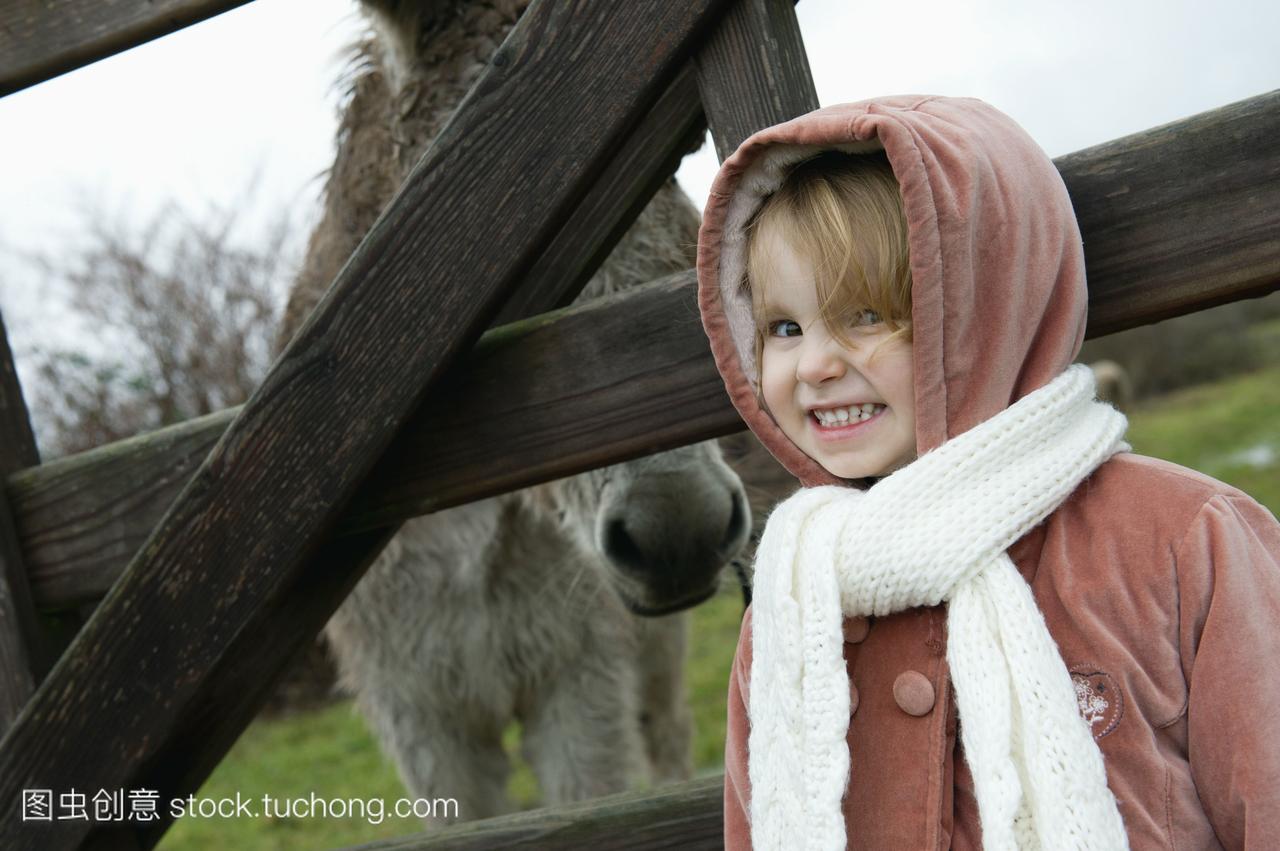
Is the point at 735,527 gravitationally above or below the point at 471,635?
above

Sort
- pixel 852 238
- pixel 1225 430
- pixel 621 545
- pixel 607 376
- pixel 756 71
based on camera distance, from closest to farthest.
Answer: pixel 852 238 < pixel 756 71 < pixel 607 376 < pixel 621 545 < pixel 1225 430

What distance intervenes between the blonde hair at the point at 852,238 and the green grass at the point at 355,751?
1996mm

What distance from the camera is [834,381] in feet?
3.92

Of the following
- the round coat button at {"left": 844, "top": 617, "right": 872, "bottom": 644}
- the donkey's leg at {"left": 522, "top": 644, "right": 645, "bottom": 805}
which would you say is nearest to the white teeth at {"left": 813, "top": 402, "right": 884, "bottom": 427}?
the round coat button at {"left": 844, "top": 617, "right": 872, "bottom": 644}

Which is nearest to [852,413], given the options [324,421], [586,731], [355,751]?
[324,421]

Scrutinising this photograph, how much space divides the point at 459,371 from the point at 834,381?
0.61m

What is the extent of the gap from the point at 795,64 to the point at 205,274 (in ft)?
28.7

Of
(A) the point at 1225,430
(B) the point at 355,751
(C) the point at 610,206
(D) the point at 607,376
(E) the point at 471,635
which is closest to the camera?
(D) the point at 607,376

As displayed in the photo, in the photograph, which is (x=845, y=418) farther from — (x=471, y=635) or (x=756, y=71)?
(x=471, y=635)

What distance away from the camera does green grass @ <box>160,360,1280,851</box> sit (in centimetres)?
566

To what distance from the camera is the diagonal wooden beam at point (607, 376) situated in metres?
1.18

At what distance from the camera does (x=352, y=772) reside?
21.6 ft

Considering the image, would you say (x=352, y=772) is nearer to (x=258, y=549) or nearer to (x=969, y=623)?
(x=258, y=549)

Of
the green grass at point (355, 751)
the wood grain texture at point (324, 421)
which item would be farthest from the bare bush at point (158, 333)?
the wood grain texture at point (324, 421)
